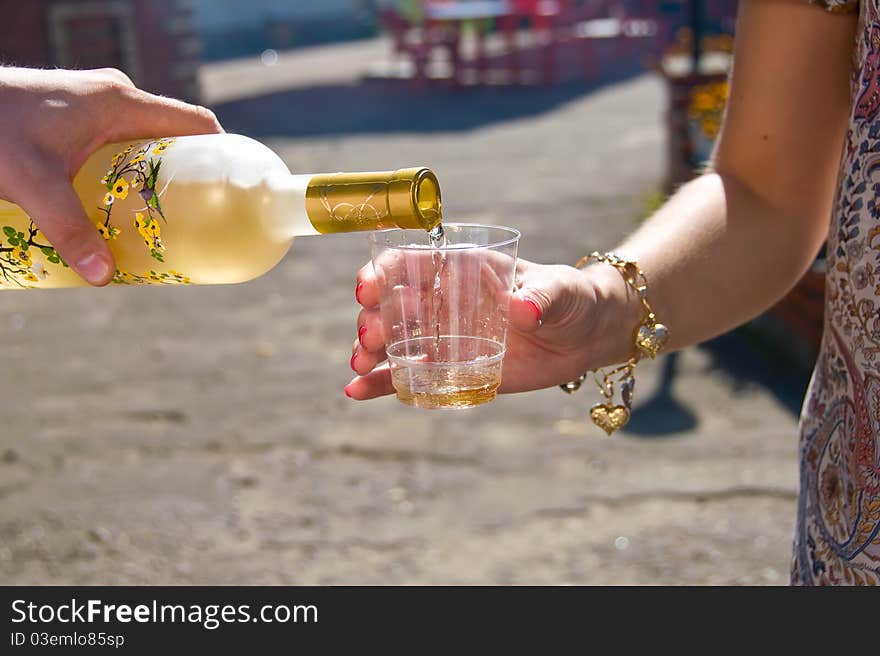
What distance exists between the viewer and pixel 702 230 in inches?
79.1

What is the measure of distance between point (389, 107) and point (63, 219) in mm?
16794

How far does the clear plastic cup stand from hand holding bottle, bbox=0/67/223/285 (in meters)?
0.40

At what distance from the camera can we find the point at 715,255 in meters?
2.01

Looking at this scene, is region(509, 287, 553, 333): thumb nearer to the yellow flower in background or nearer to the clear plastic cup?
the clear plastic cup

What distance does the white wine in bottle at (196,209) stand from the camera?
5.12 ft

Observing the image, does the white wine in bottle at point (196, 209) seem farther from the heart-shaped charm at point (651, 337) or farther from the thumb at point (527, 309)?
the heart-shaped charm at point (651, 337)

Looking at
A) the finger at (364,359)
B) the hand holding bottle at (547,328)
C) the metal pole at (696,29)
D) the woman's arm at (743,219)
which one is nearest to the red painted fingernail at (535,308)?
the hand holding bottle at (547,328)

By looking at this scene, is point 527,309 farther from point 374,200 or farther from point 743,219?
point 743,219

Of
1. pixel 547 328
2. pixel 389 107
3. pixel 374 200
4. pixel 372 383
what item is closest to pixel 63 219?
pixel 374 200

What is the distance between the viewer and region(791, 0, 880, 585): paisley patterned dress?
1706mm

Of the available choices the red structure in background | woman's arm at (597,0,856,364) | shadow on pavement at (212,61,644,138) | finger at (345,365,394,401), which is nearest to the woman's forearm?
woman's arm at (597,0,856,364)

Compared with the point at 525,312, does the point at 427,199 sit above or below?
above

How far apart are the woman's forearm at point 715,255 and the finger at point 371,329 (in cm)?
45
